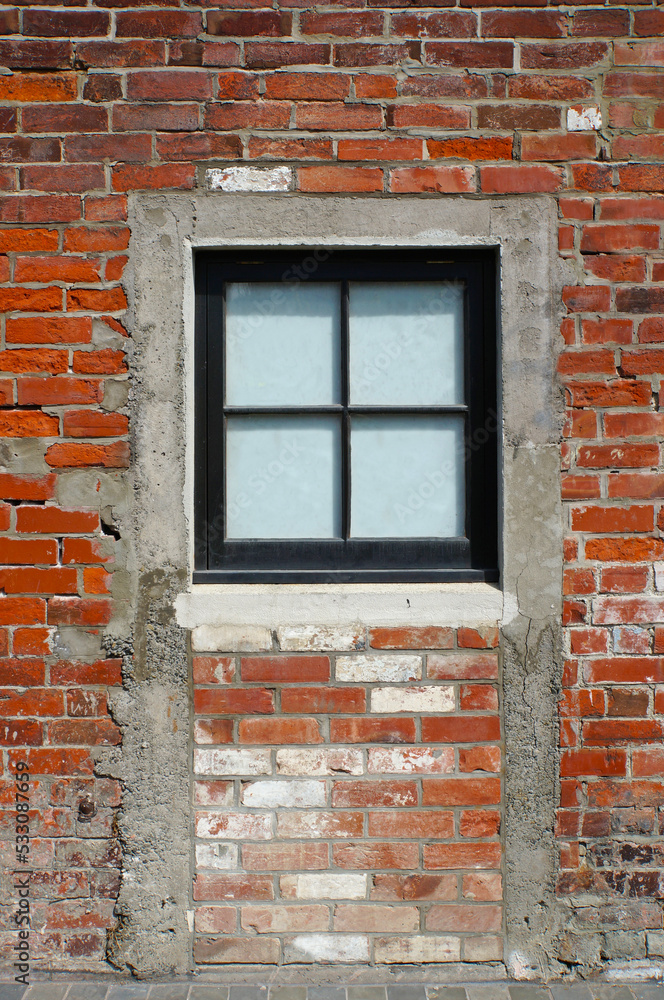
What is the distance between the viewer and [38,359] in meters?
2.01

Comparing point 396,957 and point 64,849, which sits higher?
point 64,849

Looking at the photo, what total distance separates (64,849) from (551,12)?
2864 mm

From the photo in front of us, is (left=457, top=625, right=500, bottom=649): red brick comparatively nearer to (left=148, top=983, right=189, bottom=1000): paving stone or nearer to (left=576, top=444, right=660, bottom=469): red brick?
(left=576, top=444, right=660, bottom=469): red brick

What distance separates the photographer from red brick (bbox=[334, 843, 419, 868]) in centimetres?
200

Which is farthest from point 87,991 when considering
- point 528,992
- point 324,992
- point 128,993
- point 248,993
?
point 528,992

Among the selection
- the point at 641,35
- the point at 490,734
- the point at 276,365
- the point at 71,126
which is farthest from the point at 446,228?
the point at 490,734

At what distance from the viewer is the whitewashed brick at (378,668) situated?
6.58ft

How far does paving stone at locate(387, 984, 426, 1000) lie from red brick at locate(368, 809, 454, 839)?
0.42 meters

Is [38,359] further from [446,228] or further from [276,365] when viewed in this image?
[446,228]

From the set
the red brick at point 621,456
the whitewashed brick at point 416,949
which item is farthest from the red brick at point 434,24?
the whitewashed brick at point 416,949

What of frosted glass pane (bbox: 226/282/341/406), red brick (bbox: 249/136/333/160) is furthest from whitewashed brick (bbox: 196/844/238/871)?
red brick (bbox: 249/136/333/160)

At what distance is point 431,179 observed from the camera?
1993 mm

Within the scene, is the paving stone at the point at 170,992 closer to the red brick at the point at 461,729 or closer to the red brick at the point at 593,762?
the red brick at the point at 461,729

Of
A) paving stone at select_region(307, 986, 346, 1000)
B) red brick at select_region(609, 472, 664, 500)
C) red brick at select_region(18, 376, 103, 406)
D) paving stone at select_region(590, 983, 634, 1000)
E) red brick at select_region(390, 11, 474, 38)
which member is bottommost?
paving stone at select_region(590, 983, 634, 1000)
